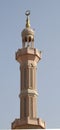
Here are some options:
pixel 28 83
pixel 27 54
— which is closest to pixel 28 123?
pixel 28 83

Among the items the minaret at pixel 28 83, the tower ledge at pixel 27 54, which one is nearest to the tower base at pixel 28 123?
the minaret at pixel 28 83

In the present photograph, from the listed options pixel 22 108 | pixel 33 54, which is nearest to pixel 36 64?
pixel 33 54

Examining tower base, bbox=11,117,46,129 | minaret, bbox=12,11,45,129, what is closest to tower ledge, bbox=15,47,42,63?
minaret, bbox=12,11,45,129

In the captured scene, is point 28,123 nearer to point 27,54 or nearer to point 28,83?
point 28,83

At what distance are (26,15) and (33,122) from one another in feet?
36.3

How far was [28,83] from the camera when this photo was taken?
5238cm

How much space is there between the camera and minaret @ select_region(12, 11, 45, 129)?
166 ft

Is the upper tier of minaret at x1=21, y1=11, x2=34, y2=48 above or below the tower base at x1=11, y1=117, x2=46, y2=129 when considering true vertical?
above

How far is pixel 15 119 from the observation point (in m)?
50.9

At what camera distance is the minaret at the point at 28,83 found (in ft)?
166

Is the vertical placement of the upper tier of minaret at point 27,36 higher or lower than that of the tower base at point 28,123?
higher

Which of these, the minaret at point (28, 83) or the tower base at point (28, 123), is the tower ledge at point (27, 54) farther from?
the tower base at point (28, 123)

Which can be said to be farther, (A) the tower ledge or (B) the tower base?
(A) the tower ledge

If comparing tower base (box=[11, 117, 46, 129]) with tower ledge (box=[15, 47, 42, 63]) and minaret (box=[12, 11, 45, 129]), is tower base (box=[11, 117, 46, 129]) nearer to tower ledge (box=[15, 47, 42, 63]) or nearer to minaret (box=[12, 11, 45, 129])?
minaret (box=[12, 11, 45, 129])
